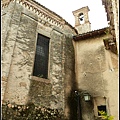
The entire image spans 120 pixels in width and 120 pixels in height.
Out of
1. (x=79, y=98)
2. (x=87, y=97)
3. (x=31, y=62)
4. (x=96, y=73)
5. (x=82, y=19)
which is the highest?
(x=82, y=19)

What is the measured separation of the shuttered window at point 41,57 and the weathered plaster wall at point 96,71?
94.1 inches

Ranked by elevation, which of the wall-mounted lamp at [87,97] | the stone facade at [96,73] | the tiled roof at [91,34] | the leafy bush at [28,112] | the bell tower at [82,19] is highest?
the bell tower at [82,19]

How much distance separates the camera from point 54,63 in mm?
9828

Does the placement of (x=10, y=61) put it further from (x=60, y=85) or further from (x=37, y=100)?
(x=60, y=85)

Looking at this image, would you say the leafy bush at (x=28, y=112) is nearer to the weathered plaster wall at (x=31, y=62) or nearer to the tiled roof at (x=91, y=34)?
the weathered plaster wall at (x=31, y=62)

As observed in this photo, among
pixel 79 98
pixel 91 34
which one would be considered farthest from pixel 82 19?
pixel 79 98

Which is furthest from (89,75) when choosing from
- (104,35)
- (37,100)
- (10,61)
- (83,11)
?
(83,11)

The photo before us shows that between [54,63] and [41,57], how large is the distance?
0.85 m

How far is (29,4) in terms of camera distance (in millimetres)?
10188

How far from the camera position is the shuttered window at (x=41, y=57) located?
9.10 metres

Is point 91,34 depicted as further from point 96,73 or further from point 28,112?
point 28,112

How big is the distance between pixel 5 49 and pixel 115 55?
6290 millimetres

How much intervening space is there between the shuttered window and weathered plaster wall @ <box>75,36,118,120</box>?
2389 mm

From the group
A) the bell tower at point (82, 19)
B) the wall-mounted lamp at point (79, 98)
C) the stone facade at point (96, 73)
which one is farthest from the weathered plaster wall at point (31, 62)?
the bell tower at point (82, 19)
